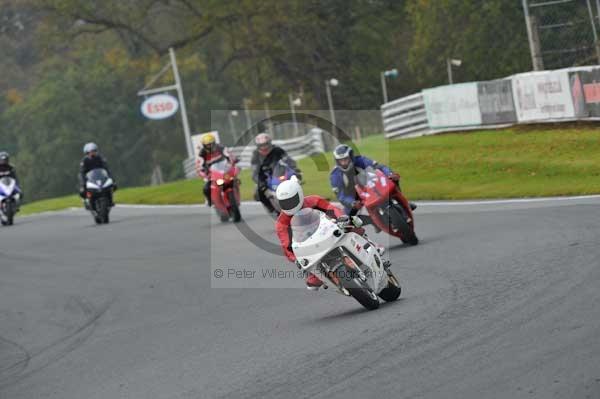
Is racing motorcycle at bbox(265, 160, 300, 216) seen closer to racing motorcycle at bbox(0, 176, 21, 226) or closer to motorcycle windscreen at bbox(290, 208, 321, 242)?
motorcycle windscreen at bbox(290, 208, 321, 242)

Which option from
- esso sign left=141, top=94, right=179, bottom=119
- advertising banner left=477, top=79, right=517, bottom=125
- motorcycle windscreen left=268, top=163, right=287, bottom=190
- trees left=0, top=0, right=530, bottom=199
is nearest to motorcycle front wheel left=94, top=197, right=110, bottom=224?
motorcycle windscreen left=268, top=163, right=287, bottom=190

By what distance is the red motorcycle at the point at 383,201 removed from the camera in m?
15.1

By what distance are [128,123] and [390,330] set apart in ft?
252

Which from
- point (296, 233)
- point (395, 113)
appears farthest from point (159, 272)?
point (395, 113)

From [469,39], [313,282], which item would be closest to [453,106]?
[313,282]

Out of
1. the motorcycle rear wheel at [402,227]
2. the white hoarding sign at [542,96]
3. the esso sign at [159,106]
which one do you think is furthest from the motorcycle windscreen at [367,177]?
the esso sign at [159,106]

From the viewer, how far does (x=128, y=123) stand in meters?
85.2

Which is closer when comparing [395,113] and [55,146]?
[395,113]

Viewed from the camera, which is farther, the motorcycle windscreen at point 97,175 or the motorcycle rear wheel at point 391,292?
the motorcycle windscreen at point 97,175

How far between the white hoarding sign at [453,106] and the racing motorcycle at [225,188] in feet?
36.4

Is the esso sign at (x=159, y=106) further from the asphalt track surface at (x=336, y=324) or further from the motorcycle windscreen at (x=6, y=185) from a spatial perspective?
the asphalt track surface at (x=336, y=324)

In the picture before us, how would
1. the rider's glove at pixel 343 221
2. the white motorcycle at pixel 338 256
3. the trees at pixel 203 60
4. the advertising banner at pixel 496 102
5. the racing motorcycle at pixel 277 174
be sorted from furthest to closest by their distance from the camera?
the trees at pixel 203 60 < the advertising banner at pixel 496 102 < the racing motorcycle at pixel 277 174 < the rider's glove at pixel 343 221 < the white motorcycle at pixel 338 256

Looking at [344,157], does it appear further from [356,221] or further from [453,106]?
[453,106]

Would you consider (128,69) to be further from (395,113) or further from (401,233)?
(401,233)
